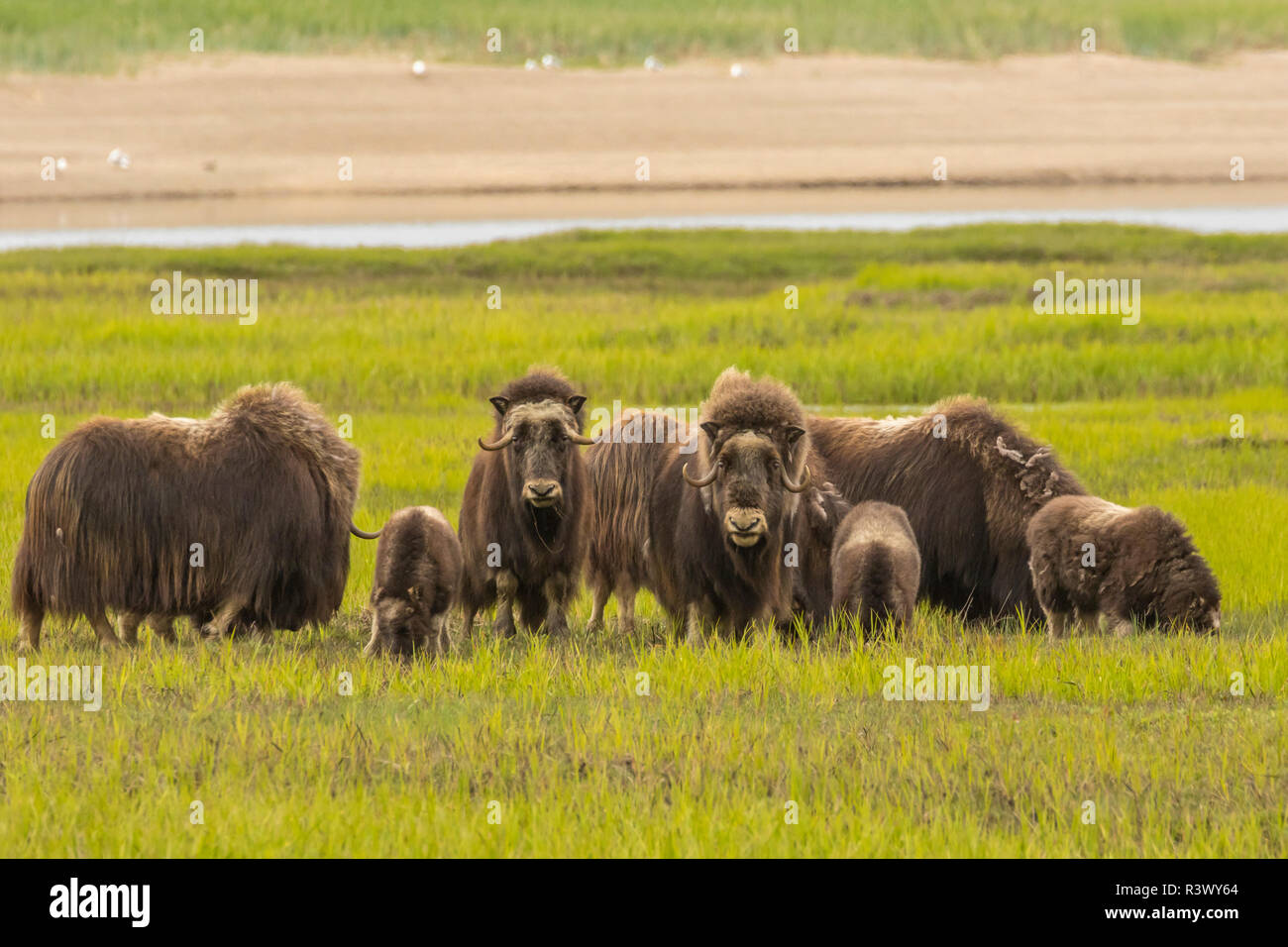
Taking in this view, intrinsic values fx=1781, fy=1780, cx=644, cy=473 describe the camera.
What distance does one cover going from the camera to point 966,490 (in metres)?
9.59

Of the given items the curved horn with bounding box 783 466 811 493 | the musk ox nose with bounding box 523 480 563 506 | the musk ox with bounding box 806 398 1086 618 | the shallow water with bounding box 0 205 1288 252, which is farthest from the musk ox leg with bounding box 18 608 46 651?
the shallow water with bounding box 0 205 1288 252

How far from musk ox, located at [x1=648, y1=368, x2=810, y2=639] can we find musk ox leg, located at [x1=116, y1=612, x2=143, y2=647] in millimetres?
2543

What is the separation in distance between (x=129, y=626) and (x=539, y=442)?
2.18 metres

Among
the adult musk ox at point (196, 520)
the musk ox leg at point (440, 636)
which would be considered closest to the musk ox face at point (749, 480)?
the musk ox leg at point (440, 636)

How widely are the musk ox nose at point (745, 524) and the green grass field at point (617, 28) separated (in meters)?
37.7

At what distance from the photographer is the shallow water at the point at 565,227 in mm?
31984

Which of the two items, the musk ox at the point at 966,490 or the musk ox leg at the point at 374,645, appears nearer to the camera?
the musk ox leg at the point at 374,645

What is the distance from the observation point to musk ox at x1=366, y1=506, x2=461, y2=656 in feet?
26.2

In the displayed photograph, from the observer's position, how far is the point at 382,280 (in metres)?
26.4

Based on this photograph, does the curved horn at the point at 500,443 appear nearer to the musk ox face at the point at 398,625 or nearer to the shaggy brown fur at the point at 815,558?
the musk ox face at the point at 398,625

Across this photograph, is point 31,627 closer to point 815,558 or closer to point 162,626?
point 162,626

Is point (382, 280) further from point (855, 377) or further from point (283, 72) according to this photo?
point (283, 72)

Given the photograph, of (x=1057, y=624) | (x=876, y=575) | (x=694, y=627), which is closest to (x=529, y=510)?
(x=694, y=627)

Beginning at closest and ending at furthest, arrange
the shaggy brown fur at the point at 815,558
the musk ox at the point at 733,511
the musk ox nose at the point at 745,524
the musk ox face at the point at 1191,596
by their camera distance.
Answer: the musk ox nose at the point at 745,524, the musk ox at the point at 733,511, the musk ox face at the point at 1191,596, the shaggy brown fur at the point at 815,558
